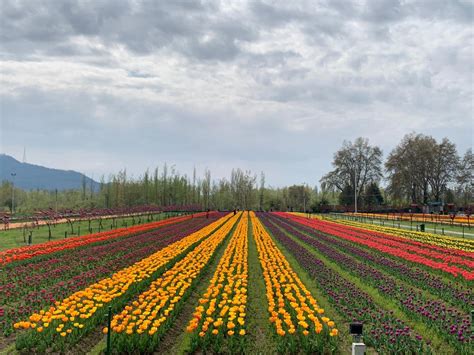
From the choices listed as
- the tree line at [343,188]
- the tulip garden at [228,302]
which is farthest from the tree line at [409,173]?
the tulip garden at [228,302]

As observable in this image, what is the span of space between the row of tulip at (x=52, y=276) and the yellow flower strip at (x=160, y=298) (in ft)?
7.55

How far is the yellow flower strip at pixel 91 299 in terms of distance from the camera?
7.55 m

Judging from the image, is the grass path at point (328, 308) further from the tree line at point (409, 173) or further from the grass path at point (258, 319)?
the tree line at point (409, 173)

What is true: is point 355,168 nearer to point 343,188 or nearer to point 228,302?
point 343,188

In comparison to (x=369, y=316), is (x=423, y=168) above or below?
above

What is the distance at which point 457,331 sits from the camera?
25.3 ft

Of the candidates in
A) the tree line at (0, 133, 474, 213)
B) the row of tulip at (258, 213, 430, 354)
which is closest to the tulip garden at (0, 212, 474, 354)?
the row of tulip at (258, 213, 430, 354)

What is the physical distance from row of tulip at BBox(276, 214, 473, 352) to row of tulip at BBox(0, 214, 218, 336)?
891cm

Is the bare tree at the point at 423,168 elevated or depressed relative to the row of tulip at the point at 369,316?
elevated

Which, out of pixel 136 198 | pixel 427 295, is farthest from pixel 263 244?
pixel 136 198

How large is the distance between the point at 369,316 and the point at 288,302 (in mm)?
1992

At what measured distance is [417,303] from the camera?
1019 cm

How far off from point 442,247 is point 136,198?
59975 mm

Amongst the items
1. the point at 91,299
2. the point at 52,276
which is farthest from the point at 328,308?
the point at 52,276
